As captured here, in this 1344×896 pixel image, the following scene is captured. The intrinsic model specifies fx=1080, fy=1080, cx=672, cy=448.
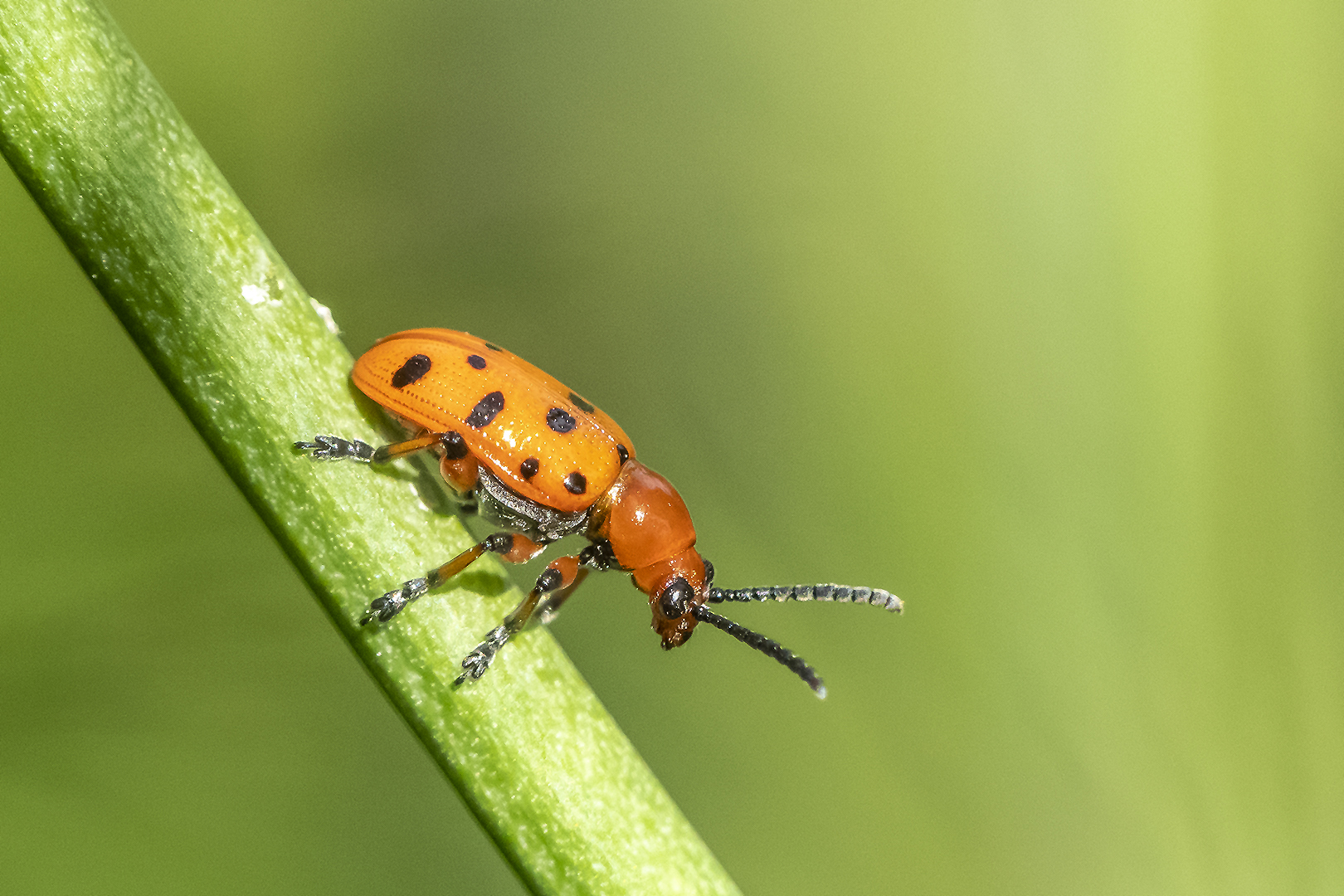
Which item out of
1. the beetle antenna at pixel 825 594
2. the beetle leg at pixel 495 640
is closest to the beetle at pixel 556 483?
the beetle antenna at pixel 825 594

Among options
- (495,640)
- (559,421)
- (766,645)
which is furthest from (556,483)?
(495,640)

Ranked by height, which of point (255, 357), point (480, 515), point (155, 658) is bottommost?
point (480, 515)

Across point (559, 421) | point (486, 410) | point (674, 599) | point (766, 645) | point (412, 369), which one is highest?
point (412, 369)

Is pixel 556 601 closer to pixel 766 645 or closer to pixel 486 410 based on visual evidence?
pixel 766 645

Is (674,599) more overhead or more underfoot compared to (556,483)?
more underfoot

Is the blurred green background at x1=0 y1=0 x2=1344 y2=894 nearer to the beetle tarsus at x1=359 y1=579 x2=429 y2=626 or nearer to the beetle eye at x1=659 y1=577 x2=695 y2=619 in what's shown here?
the beetle eye at x1=659 y1=577 x2=695 y2=619

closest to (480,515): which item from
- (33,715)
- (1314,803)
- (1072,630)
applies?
(33,715)

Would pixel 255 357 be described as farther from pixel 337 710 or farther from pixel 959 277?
pixel 959 277
